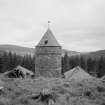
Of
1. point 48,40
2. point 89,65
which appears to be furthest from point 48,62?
point 89,65

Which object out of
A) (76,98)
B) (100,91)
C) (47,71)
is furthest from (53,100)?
(47,71)

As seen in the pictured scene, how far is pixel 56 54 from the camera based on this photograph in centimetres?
2611

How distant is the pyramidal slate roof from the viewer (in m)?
26.3

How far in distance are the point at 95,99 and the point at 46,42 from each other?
15.9 m

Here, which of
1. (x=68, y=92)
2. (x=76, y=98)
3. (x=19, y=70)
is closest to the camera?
(x=76, y=98)

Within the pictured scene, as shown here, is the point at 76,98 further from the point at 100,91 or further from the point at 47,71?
the point at 47,71

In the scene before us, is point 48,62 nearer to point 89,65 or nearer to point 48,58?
point 48,58

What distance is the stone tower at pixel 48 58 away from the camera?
25.6 metres

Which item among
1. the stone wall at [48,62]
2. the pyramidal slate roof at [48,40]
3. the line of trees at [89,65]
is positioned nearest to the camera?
the stone wall at [48,62]

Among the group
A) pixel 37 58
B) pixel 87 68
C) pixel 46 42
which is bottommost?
pixel 87 68

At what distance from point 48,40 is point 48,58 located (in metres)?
2.87

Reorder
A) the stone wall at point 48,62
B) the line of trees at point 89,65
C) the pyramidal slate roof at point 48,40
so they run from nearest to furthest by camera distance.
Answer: the stone wall at point 48,62 < the pyramidal slate roof at point 48,40 < the line of trees at point 89,65

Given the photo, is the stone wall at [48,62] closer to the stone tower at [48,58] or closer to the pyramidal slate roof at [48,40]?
the stone tower at [48,58]

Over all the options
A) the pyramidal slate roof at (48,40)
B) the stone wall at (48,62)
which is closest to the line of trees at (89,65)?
the pyramidal slate roof at (48,40)
